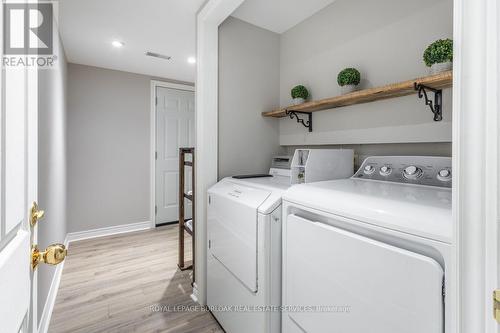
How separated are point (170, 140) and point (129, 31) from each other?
180cm

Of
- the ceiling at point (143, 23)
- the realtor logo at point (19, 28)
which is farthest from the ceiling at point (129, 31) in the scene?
the realtor logo at point (19, 28)

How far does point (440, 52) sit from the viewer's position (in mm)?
1127

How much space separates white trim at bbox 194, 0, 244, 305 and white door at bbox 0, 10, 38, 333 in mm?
1291

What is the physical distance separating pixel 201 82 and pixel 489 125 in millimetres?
1774

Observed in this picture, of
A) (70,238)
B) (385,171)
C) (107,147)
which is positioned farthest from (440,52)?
(70,238)

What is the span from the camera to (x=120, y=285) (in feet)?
7.41

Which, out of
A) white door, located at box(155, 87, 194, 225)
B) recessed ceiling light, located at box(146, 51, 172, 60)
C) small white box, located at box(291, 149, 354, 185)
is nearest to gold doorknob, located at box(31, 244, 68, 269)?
small white box, located at box(291, 149, 354, 185)

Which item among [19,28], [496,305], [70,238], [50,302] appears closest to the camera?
[496,305]

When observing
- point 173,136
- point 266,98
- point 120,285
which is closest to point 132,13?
point 266,98

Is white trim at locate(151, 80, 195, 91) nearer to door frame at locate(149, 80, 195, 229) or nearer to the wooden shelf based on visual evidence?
door frame at locate(149, 80, 195, 229)

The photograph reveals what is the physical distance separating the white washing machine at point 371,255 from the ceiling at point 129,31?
1.81 metres

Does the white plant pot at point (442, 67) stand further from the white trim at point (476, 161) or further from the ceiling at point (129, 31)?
the ceiling at point (129, 31)

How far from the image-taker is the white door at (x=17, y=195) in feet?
1.53

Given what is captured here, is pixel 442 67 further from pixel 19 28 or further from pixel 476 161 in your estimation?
pixel 19 28
